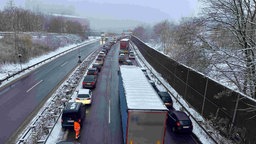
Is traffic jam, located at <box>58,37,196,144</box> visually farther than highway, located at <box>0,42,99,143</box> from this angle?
No

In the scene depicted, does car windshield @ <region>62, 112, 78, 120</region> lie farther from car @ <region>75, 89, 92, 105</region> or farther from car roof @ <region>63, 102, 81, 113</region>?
car @ <region>75, 89, 92, 105</region>

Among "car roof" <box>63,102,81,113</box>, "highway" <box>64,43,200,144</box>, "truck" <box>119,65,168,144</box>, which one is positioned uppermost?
"truck" <box>119,65,168,144</box>

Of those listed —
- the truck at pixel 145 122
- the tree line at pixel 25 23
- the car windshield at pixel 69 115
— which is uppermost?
the tree line at pixel 25 23

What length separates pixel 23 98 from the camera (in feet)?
77.3

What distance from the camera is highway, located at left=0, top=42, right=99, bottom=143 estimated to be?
57.0ft

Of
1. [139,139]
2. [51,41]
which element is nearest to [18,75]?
[139,139]

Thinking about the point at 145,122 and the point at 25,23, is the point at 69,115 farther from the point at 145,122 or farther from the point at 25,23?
the point at 25,23

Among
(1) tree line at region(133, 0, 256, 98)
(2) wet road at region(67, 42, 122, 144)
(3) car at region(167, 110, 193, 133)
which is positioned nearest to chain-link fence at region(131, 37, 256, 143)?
(1) tree line at region(133, 0, 256, 98)

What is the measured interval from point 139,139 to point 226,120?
8.07 meters

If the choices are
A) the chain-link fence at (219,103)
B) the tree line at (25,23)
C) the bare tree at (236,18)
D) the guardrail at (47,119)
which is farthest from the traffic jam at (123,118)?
the tree line at (25,23)

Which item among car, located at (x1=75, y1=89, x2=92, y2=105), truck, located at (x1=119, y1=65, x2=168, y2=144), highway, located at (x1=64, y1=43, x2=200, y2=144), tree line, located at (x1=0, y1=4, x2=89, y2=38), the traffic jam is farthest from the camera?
tree line, located at (x1=0, y1=4, x2=89, y2=38)

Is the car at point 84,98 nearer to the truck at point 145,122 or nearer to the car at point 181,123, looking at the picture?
the car at point 181,123

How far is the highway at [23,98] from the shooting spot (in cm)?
1736

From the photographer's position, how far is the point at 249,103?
566 inches
